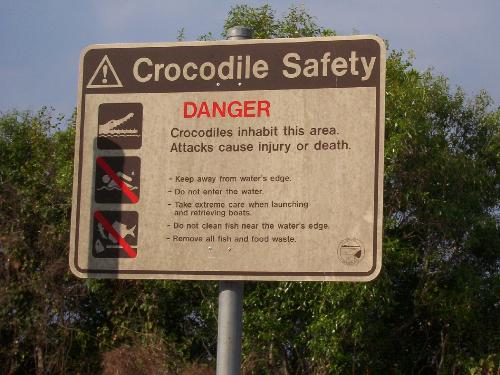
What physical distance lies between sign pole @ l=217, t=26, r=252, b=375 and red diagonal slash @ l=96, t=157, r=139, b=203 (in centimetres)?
45

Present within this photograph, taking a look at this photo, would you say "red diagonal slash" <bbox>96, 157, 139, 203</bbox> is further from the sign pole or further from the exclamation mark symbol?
the sign pole

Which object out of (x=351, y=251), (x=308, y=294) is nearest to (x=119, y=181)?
(x=351, y=251)

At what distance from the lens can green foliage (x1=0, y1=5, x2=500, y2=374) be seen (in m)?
11.9

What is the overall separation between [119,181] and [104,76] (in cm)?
42

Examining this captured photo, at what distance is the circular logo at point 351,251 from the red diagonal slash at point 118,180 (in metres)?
0.77

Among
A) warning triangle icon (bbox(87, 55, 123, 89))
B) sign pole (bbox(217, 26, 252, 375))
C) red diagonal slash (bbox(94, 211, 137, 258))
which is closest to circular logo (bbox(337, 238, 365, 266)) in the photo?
sign pole (bbox(217, 26, 252, 375))

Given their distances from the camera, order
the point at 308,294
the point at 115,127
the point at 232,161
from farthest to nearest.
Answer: the point at 308,294
the point at 115,127
the point at 232,161

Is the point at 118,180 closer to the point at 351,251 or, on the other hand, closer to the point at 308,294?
the point at 351,251

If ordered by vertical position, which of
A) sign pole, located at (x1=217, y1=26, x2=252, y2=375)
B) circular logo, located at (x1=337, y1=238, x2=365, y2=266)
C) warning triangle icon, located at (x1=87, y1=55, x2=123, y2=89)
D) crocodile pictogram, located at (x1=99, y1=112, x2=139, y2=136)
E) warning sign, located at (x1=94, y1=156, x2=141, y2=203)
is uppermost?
warning triangle icon, located at (x1=87, y1=55, x2=123, y2=89)

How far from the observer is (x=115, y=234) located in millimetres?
3230

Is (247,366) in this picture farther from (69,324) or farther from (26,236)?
(26,236)

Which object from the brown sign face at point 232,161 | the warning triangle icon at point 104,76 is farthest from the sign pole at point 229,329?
the warning triangle icon at point 104,76

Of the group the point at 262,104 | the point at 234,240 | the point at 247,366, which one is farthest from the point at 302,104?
the point at 247,366

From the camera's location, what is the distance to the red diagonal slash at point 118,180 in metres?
3.25
